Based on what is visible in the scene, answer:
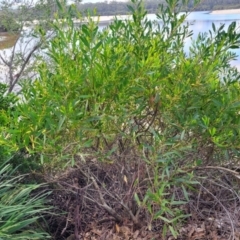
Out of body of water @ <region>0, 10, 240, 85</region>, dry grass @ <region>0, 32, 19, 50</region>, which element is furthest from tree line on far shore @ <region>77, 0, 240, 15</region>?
dry grass @ <region>0, 32, 19, 50</region>

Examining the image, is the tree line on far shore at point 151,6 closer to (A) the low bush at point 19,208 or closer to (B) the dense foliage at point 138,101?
(B) the dense foliage at point 138,101

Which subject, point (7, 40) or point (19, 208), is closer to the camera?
point (19, 208)

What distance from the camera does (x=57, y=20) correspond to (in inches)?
67.2

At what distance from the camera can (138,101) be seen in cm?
161

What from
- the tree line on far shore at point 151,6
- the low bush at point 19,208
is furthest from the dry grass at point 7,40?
the low bush at point 19,208

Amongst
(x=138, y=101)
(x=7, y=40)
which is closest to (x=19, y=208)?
(x=138, y=101)

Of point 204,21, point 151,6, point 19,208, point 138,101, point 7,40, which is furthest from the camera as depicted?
point 7,40

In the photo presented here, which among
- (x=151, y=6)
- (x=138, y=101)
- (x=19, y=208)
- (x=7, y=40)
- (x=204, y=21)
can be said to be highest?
(x=151, y=6)

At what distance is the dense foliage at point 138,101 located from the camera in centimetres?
153

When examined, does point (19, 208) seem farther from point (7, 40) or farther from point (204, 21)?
point (7, 40)

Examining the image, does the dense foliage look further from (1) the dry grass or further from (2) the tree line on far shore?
(1) the dry grass

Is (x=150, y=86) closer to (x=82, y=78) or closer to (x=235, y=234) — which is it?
(x=82, y=78)

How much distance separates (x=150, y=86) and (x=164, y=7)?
0.47m

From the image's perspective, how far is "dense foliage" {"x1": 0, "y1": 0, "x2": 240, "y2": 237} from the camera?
5.03 ft
